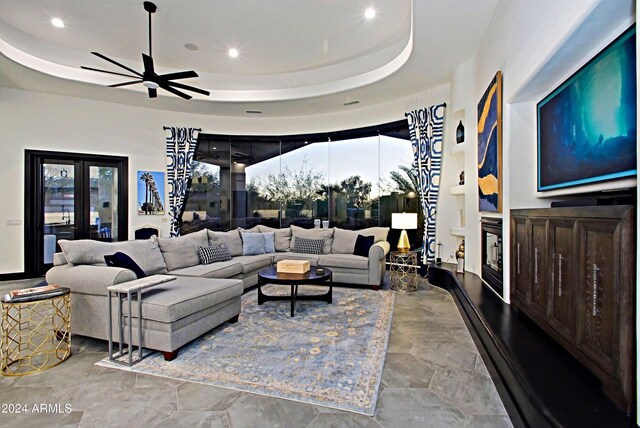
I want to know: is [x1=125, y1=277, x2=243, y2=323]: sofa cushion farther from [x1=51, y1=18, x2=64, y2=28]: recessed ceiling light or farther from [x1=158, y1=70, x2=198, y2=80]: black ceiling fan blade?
[x1=51, y1=18, x2=64, y2=28]: recessed ceiling light

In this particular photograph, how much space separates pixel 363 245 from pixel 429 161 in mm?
1909

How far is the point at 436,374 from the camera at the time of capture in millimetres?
2443

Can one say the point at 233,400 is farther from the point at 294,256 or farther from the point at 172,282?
the point at 294,256

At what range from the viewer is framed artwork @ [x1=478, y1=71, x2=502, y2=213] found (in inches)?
130

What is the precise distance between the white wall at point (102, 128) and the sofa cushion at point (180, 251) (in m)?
2.71

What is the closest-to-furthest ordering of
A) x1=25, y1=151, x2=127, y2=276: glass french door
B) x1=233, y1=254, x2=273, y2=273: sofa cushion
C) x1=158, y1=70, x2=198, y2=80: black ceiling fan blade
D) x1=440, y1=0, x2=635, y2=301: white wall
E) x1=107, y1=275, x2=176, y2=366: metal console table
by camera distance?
x1=440, y1=0, x2=635, y2=301: white wall < x1=107, y1=275, x2=176, y2=366: metal console table < x1=158, y1=70, x2=198, y2=80: black ceiling fan blade < x1=233, y1=254, x2=273, y2=273: sofa cushion < x1=25, y1=151, x2=127, y2=276: glass french door

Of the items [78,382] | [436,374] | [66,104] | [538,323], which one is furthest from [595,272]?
[66,104]

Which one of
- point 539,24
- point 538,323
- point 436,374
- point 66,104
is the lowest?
point 436,374

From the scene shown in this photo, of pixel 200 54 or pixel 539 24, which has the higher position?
pixel 200 54

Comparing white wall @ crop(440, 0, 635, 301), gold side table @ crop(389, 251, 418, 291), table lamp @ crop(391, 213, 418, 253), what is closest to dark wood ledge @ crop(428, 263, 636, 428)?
white wall @ crop(440, 0, 635, 301)

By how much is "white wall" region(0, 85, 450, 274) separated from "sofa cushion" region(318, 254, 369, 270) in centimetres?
297

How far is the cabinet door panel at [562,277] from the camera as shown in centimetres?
195

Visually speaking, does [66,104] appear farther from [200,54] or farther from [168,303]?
[168,303]

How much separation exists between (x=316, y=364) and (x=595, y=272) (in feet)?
6.30
